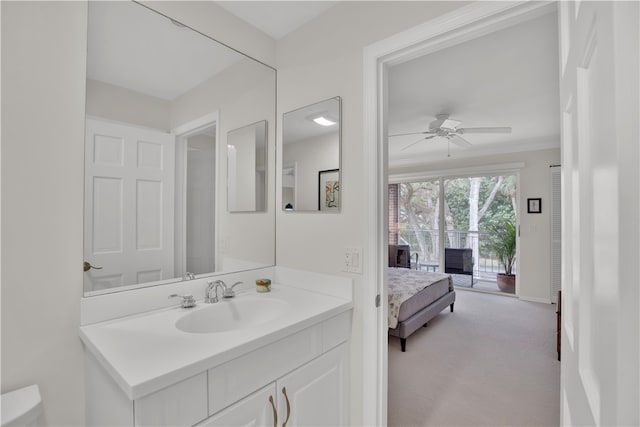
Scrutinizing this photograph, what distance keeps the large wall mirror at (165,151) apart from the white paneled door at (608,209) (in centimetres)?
153

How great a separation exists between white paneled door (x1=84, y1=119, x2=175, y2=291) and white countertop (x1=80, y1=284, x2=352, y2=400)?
0.21 meters

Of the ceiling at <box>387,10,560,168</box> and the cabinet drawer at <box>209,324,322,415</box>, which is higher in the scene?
the ceiling at <box>387,10,560,168</box>

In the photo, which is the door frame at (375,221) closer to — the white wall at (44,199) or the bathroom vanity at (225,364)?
the bathroom vanity at (225,364)

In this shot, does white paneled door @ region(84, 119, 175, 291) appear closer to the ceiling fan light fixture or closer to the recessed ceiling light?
the recessed ceiling light

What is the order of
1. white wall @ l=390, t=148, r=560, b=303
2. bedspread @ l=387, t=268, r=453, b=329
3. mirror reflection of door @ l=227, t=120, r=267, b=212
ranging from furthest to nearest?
white wall @ l=390, t=148, r=560, b=303 < bedspread @ l=387, t=268, r=453, b=329 < mirror reflection of door @ l=227, t=120, r=267, b=212

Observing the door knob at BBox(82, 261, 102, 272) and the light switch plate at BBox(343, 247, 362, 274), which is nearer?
the door knob at BBox(82, 261, 102, 272)

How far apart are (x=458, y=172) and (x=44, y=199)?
5571 millimetres

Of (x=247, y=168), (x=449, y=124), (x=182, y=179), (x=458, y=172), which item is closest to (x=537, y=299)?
(x=458, y=172)

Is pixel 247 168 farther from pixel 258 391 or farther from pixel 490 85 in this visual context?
pixel 490 85

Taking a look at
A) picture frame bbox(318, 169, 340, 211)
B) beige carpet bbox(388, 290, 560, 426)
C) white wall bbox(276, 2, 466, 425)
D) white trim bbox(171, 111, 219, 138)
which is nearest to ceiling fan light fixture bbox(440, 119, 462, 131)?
white wall bbox(276, 2, 466, 425)

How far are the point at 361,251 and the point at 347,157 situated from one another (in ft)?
1.60

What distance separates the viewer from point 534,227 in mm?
4750

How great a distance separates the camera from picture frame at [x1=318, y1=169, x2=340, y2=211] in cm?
160

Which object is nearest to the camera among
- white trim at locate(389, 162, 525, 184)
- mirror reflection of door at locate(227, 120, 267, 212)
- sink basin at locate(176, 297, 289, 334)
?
sink basin at locate(176, 297, 289, 334)
